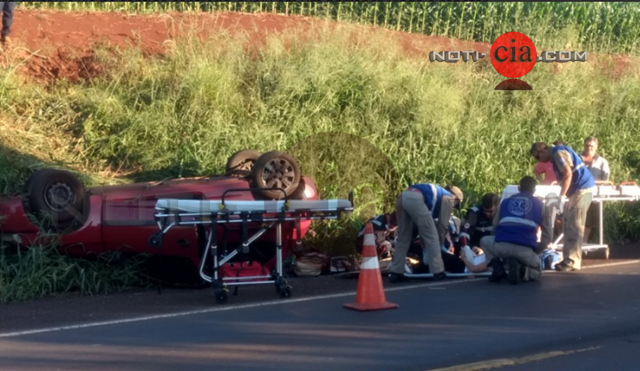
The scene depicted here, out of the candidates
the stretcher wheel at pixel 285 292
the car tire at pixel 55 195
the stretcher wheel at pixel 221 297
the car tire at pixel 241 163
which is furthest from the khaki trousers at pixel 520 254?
the car tire at pixel 55 195

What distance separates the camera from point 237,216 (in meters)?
9.67

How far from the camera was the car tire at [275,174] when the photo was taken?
11336mm

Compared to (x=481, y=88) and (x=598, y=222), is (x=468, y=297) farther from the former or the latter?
(x=481, y=88)

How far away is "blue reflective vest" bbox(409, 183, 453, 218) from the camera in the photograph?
11.6 metres

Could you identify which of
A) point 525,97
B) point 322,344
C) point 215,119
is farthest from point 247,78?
point 322,344

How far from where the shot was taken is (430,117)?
17469 mm

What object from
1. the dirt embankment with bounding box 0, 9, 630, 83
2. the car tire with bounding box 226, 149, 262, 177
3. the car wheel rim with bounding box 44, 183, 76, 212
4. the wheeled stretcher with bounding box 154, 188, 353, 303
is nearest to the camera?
the wheeled stretcher with bounding box 154, 188, 353, 303

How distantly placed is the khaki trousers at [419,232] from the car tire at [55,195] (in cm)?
397

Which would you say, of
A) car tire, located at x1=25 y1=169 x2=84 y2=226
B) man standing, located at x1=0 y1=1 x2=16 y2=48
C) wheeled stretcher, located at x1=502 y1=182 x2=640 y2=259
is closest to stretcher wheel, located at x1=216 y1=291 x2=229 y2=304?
car tire, located at x1=25 y1=169 x2=84 y2=226

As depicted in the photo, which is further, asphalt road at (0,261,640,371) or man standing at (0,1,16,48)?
man standing at (0,1,16,48)

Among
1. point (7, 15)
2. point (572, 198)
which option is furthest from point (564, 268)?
point (7, 15)

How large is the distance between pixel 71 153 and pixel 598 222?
8515mm

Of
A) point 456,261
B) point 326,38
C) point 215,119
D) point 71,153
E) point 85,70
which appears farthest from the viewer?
point 326,38

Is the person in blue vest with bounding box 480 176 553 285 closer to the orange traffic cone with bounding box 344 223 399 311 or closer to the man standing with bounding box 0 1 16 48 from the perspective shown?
the orange traffic cone with bounding box 344 223 399 311
